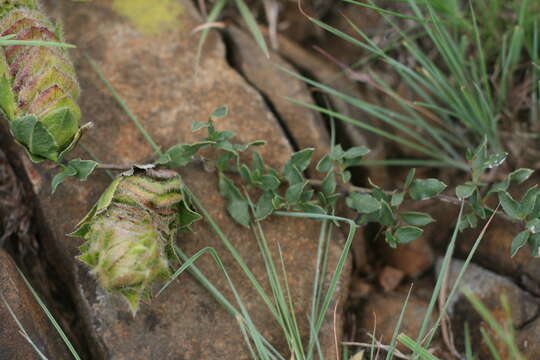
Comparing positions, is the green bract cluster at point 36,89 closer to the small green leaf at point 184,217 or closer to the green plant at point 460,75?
the small green leaf at point 184,217

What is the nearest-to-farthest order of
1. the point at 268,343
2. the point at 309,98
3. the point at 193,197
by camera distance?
the point at 268,343
the point at 193,197
the point at 309,98

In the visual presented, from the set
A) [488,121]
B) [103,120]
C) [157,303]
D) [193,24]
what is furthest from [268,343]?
[193,24]

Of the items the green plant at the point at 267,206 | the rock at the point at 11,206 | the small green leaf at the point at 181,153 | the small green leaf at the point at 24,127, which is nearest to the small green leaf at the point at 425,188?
the green plant at the point at 267,206

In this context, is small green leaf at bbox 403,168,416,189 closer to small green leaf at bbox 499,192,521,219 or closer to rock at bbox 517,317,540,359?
small green leaf at bbox 499,192,521,219

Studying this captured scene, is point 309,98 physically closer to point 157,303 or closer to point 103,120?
point 103,120

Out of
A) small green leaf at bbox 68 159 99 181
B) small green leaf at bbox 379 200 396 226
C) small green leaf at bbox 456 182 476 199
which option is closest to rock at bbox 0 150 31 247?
small green leaf at bbox 68 159 99 181
